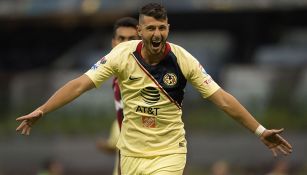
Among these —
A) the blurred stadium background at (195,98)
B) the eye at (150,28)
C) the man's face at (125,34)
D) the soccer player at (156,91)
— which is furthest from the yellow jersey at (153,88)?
the blurred stadium background at (195,98)

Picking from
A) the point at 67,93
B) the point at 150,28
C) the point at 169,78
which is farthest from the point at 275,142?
the point at 67,93

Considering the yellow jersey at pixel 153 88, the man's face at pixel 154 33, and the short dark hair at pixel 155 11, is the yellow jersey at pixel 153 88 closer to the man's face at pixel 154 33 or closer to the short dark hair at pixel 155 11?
the man's face at pixel 154 33

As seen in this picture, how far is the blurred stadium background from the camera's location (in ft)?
77.7

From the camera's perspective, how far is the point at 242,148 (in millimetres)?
23688

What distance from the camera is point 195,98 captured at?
2355 centimetres

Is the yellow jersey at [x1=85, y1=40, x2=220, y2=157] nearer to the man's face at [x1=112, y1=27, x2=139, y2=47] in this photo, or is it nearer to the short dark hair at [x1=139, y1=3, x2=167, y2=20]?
the short dark hair at [x1=139, y1=3, x2=167, y2=20]

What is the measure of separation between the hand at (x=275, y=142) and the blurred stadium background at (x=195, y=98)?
42.4ft

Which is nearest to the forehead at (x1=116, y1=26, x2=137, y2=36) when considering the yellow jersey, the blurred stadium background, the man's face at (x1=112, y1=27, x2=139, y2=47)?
the man's face at (x1=112, y1=27, x2=139, y2=47)

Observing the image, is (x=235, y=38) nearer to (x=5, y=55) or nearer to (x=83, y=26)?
(x=83, y=26)

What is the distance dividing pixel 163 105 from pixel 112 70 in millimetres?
578

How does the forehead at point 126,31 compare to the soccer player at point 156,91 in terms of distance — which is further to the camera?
the forehead at point 126,31

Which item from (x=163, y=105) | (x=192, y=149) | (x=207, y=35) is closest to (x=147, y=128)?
(x=163, y=105)

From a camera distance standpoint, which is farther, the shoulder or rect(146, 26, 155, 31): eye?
the shoulder

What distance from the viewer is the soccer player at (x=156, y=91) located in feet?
30.9
